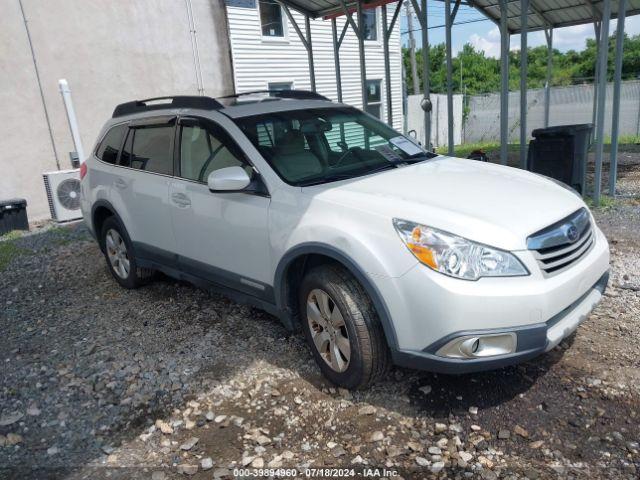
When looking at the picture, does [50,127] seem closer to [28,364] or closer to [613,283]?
[28,364]

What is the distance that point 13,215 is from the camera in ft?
30.8

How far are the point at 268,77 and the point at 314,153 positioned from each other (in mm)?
11066

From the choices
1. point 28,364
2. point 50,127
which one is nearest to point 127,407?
point 28,364

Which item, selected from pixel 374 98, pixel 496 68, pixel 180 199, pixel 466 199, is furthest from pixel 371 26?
pixel 496 68

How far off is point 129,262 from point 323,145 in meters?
2.50

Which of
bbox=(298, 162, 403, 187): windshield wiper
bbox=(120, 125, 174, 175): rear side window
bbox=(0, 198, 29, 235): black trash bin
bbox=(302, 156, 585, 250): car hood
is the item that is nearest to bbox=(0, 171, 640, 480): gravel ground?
bbox=(302, 156, 585, 250): car hood

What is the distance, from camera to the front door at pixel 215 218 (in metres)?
3.51

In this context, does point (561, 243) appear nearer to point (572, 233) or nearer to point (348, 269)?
point (572, 233)

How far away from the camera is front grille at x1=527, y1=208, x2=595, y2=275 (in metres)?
2.69

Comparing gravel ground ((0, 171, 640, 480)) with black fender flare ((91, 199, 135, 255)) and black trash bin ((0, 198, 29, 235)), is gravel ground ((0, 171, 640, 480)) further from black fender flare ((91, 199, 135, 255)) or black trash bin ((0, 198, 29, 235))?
black trash bin ((0, 198, 29, 235))

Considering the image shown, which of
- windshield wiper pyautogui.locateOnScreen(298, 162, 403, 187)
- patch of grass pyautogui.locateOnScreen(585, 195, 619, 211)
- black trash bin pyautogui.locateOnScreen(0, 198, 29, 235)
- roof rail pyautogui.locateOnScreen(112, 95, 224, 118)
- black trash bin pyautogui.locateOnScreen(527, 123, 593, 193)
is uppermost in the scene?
roof rail pyautogui.locateOnScreen(112, 95, 224, 118)

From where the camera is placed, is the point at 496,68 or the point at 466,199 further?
the point at 496,68

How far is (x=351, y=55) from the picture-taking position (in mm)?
16281

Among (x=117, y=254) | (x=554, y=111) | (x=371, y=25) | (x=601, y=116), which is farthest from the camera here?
(x=554, y=111)
